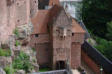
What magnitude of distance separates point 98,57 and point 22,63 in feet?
48.4

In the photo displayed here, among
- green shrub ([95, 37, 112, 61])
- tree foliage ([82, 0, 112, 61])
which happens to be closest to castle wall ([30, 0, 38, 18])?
green shrub ([95, 37, 112, 61])

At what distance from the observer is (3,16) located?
32.2m

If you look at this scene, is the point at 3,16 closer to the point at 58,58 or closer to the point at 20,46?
the point at 20,46

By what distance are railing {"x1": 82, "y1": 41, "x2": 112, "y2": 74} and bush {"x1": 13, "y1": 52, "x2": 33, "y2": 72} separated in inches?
481

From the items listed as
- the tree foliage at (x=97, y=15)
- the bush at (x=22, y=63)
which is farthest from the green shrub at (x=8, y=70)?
the tree foliage at (x=97, y=15)

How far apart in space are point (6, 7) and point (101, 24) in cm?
3195

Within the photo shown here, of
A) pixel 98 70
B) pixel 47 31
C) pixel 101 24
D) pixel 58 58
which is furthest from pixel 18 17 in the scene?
pixel 101 24

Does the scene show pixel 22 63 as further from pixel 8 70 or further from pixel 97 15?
pixel 97 15

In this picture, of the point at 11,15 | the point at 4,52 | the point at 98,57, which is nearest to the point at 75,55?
the point at 98,57

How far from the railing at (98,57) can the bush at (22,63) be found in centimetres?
1222

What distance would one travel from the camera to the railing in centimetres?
4202

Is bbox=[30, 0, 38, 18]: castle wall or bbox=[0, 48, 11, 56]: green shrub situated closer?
bbox=[0, 48, 11, 56]: green shrub

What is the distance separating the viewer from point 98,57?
147ft

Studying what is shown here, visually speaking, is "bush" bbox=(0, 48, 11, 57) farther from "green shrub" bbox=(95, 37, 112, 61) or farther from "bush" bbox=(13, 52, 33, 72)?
"green shrub" bbox=(95, 37, 112, 61)
